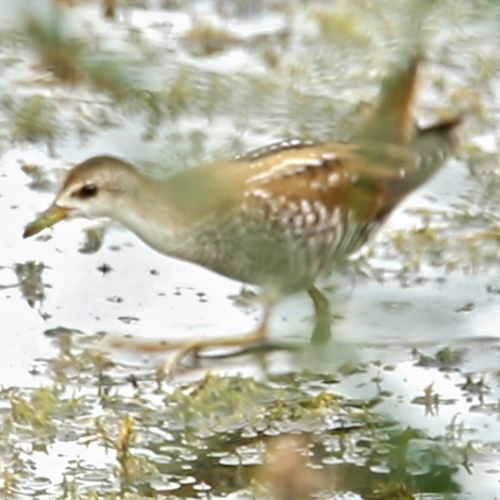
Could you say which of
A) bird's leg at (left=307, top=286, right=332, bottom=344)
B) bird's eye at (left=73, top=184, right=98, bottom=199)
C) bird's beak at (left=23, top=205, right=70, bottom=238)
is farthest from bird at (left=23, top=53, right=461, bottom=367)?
bird's beak at (left=23, top=205, right=70, bottom=238)

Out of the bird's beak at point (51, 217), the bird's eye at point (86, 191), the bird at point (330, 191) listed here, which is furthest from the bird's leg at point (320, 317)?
the bird's beak at point (51, 217)

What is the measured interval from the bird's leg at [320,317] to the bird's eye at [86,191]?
2.85 m

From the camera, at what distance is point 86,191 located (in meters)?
3.73

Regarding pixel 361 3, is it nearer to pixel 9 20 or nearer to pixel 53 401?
pixel 9 20

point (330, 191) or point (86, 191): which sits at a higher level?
point (86, 191)

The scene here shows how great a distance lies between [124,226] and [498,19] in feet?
9.67

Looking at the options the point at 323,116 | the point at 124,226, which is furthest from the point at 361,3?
the point at 124,226

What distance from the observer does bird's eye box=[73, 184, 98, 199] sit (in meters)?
3.66

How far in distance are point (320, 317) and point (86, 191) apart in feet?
Result: 9.86

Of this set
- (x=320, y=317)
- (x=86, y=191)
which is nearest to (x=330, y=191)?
(x=320, y=317)

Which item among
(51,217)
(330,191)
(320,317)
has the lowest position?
(320,317)

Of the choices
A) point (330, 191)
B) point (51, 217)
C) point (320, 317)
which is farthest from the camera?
point (51, 217)

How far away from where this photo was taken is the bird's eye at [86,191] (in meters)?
3.66

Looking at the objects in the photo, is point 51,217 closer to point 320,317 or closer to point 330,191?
point 330,191
